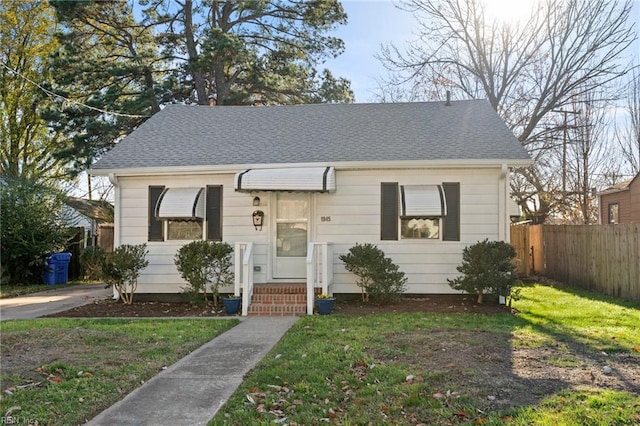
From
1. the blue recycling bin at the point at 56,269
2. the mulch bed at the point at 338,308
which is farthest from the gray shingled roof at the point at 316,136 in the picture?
the blue recycling bin at the point at 56,269

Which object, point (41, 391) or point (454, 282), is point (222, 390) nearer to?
Result: point (41, 391)

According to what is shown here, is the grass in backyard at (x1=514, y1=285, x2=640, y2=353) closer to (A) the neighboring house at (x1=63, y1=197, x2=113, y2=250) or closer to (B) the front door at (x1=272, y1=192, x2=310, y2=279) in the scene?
(B) the front door at (x1=272, y1=192, x2=310, y2=279)

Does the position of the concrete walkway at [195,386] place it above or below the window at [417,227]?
below

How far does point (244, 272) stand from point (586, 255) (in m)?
8.56

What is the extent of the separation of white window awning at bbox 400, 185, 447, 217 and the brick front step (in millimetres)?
2619

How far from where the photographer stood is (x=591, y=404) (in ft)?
12.5

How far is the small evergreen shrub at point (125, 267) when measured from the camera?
9.45 m

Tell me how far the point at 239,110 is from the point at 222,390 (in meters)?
10.2

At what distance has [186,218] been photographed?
32.2 ft

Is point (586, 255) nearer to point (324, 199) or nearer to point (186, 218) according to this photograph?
point (324, 199)

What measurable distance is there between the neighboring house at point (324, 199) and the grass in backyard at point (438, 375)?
2.38 meters

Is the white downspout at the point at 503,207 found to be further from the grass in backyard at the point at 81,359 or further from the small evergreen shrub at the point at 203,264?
the grass in backyard at the point at 81,359

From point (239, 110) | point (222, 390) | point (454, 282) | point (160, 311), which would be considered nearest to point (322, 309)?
point (454, 282)

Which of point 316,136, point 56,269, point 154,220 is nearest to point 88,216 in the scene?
point 56,269
